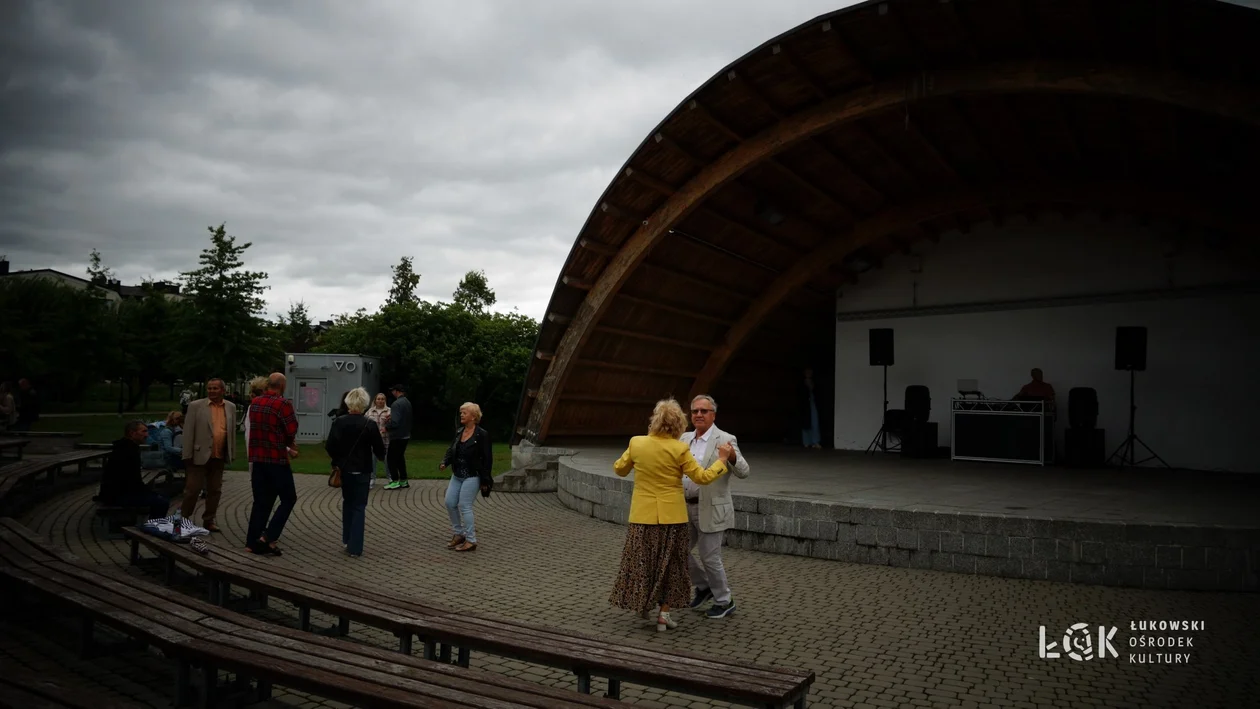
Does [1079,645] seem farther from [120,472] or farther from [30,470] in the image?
[30,470]

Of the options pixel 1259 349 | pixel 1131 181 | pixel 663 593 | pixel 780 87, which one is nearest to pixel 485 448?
pixel 663 593

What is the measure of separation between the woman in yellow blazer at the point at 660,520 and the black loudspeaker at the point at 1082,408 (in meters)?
11.9

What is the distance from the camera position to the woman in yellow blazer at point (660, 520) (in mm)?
5762

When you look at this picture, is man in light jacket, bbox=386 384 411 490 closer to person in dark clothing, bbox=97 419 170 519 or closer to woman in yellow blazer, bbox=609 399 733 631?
person in dark clothing, bbox=97 419 170 519

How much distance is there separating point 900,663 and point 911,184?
44.2 ft

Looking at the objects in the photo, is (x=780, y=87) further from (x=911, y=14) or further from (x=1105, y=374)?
(x=1105, y=374)

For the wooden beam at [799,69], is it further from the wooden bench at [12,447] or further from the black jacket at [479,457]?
the wooden bench at [12,447]

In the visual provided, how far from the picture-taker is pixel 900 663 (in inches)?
202

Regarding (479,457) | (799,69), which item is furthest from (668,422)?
(799,69)

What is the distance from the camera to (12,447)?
12.2m

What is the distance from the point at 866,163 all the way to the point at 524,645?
13.9 m

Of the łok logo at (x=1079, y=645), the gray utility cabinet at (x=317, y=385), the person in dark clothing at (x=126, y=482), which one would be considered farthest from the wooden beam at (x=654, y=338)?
the gray utility cabinet at (x=317, y=385)

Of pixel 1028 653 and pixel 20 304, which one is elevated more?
pixel 20 304

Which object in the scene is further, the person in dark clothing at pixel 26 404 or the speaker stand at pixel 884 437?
the person in dark clothing at pixel 26 404
